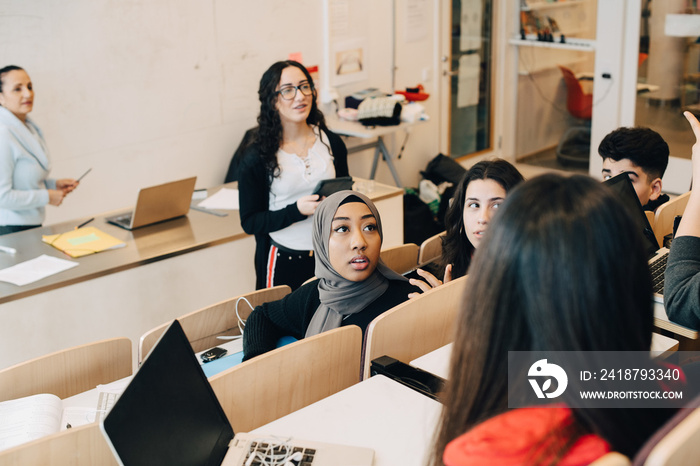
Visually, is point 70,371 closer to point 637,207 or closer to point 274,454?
point 274,454

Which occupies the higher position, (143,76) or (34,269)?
(143,76)

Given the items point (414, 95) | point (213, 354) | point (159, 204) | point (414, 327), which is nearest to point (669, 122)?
point (414, 95)

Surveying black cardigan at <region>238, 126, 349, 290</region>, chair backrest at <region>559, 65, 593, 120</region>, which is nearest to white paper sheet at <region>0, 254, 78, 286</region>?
black cardigan at <region>238, 126, 349, 290</region>

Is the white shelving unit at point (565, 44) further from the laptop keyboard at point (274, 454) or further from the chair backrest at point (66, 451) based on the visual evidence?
the chair backrest at point (66, 451)

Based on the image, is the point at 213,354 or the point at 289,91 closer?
the point at 213,354

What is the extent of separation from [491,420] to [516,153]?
594 cm

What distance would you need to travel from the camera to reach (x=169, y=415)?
4.29 ft

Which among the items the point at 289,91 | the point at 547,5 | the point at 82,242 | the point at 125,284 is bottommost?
the point at 125,284

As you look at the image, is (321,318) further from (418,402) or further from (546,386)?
(546,386)

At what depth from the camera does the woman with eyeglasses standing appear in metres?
2.77

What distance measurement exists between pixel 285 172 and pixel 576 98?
405 cm

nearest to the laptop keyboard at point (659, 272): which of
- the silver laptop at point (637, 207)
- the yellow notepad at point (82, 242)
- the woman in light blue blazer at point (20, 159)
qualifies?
the silver laptop at point (637, 207)

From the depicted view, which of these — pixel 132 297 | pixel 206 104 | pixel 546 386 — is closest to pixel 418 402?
pixel 546 386

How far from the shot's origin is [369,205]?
2.29 meters
